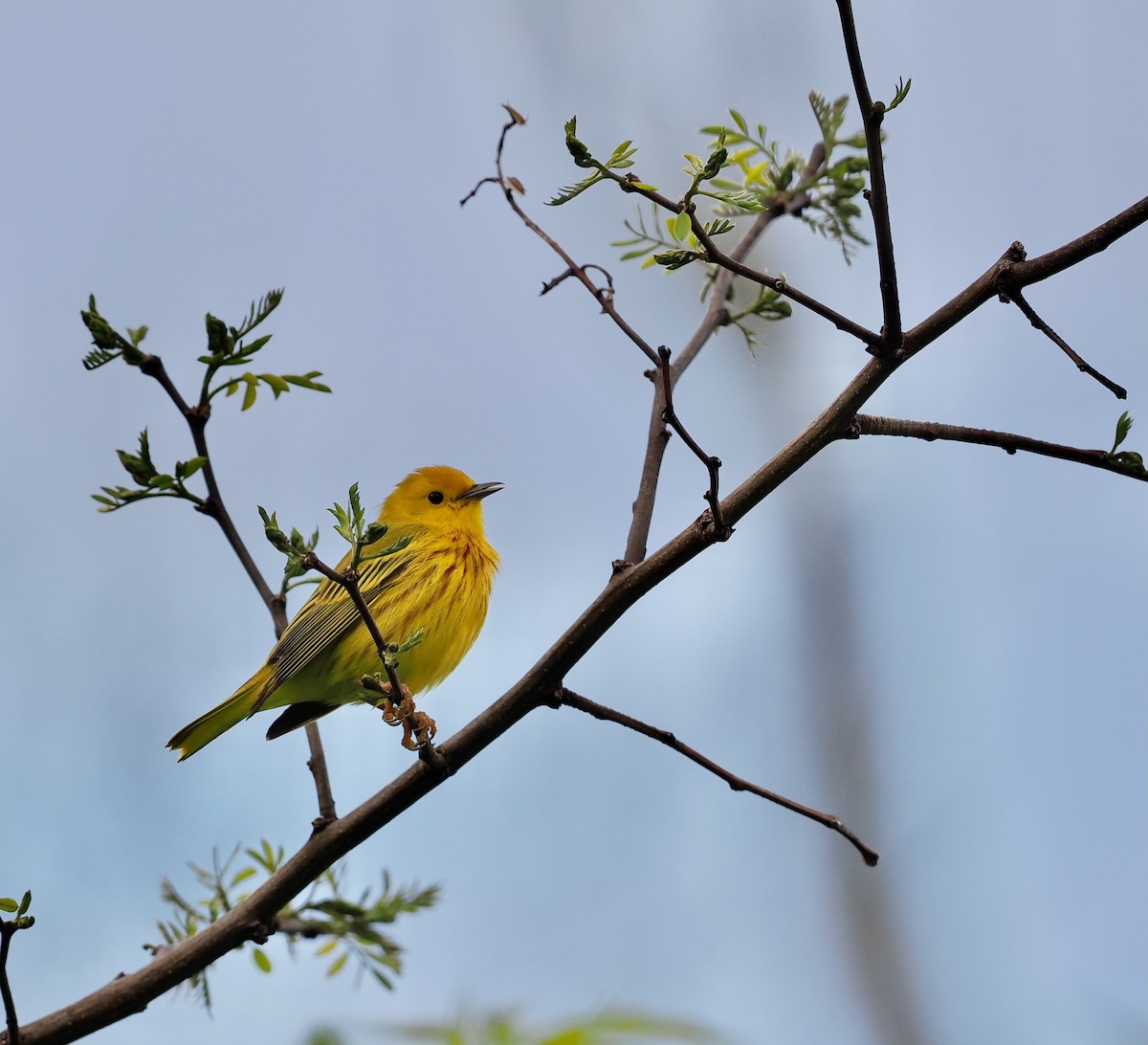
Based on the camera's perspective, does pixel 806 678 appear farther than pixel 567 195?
Yes

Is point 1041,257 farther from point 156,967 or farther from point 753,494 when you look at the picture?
point 156,967

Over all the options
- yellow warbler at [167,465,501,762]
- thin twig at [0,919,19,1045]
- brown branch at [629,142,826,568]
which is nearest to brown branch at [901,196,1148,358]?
brown branch at [629,142,826,568]

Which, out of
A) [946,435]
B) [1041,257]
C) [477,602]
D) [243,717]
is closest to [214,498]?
[946,435]

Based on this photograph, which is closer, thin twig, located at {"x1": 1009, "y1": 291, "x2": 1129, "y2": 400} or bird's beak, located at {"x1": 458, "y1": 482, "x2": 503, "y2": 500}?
thin twig, located at {"x1": 1009, "y1": 291, "x2": 1129, "y2": 400}

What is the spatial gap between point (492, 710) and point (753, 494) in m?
0.59

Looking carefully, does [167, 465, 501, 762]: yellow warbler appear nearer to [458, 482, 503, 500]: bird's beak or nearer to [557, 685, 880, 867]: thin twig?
[458, 482, 503, 500]: bird's beak

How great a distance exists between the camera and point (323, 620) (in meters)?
4.02

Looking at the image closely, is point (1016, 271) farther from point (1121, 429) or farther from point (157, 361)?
point (157, 361)

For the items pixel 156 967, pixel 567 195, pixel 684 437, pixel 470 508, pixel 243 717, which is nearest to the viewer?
pixel 567 195

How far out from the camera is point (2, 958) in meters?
1.76

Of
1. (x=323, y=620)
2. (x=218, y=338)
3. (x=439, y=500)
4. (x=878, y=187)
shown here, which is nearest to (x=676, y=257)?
(x=878, y=187)

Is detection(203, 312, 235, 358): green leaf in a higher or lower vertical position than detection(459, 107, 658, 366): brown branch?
lower

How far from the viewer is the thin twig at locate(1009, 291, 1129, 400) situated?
1.74 meters

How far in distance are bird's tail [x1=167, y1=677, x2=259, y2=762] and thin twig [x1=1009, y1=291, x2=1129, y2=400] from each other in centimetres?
294
